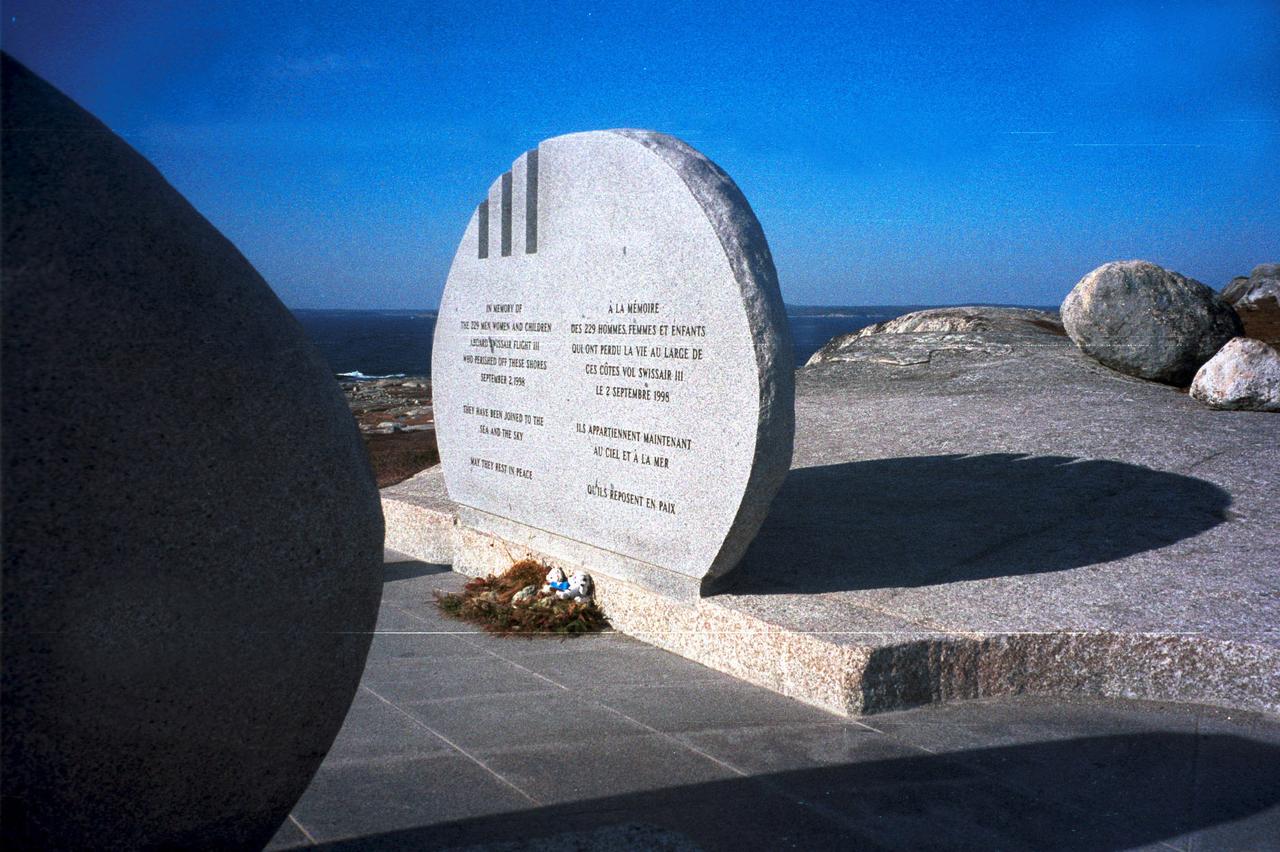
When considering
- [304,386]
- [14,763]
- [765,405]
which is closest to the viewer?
[14,763]

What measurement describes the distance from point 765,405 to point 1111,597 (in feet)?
5.86

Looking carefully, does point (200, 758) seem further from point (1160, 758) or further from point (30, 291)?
point (1160, 758)

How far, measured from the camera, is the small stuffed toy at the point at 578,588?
18.8 ft

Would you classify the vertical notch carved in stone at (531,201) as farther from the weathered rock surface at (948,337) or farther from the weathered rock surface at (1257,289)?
the weathered rock surface at (1257,289)

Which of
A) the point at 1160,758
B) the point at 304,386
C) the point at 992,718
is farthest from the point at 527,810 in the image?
the point at 1160,758

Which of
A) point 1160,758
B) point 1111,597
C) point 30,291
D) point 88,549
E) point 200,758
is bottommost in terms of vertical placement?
point 1160,758

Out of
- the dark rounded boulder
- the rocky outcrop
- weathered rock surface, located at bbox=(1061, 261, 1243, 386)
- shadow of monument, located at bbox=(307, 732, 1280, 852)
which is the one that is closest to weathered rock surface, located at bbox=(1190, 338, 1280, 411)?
weathered rock surface, located at bbox=(1061, 261, 1243, 386)

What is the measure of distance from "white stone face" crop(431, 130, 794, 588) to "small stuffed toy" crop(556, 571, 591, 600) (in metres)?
0.11

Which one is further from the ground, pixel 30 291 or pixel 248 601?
pixel 30 291

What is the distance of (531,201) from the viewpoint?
6273 millimetres

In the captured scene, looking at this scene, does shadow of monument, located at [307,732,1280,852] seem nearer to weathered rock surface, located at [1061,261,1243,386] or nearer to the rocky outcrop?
weathered rock surface, located at [1061,261,1243,386]

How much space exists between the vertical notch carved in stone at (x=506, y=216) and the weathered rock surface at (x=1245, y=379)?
5952mm

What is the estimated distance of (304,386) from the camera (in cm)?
241

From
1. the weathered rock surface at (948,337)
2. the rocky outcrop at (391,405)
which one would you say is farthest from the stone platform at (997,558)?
the rocky outcrop at (391,405)
